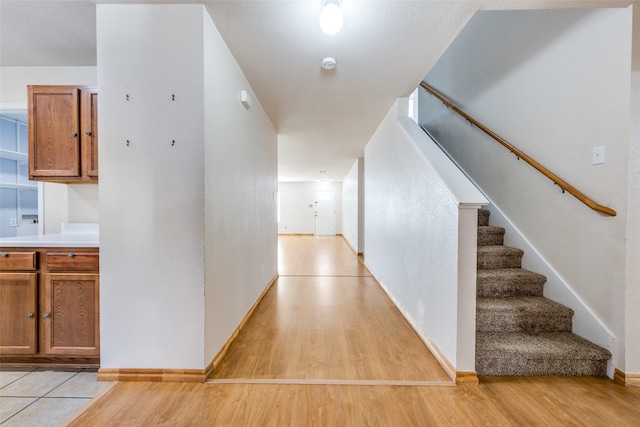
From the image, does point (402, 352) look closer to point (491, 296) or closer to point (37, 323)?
point (491, 296)

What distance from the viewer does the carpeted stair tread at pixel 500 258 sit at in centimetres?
233

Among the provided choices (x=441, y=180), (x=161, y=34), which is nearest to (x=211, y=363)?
(x=441, y=180)

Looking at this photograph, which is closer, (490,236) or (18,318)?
(18,318)

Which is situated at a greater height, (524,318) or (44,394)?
(524,318)

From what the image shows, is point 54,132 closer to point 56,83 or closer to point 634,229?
point 56,83

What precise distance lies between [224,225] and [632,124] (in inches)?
105

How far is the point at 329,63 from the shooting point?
2.01m

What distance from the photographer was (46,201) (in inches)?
88.4

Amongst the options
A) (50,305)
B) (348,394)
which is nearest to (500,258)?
(348,394)

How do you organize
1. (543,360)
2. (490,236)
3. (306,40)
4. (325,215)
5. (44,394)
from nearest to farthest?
(44,394) → (543,360) → (306,40) → (490,236) → (325,215)

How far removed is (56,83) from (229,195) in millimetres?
1898

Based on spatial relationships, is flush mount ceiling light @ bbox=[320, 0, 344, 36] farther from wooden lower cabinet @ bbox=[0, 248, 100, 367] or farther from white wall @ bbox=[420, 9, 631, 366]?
wooden lower cabinet @ bbox=[0, 248, 100, 367]

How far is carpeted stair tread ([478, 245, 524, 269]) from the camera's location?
2328mm

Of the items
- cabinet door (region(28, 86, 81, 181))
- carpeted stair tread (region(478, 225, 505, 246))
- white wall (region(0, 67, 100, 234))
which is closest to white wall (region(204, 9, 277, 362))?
cabinet door (region(28, 86, 81, 181))
